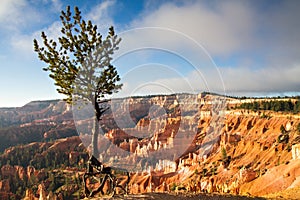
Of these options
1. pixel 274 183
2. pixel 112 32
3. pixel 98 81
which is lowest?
pixel 274 183

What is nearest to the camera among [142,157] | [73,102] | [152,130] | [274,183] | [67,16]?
[67,16]

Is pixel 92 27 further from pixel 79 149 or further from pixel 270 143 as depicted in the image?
pixel 79 149

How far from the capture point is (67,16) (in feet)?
31.4

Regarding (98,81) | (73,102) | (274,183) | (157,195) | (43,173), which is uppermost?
(98,81)

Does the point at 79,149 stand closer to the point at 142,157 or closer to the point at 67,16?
the point at 142,157

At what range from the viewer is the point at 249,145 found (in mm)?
61000

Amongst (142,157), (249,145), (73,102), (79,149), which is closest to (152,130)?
(142,157)

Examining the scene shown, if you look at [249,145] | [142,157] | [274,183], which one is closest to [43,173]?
[142,157]

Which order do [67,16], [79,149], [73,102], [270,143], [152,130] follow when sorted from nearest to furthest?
[67,16]
[73,102]
[270,143]
[152,130]
[79,149]

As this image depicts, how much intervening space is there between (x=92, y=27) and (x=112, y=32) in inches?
26.5

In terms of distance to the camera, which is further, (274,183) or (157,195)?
(274,183)

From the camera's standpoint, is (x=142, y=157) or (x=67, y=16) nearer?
(x=67, y=16)

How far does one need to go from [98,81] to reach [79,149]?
10278cm

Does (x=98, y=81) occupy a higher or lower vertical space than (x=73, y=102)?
higher
